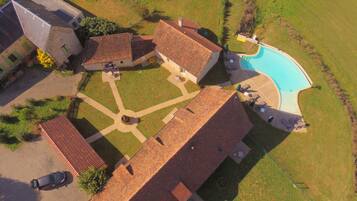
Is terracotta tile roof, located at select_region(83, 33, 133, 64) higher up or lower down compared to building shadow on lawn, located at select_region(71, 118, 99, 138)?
higher up

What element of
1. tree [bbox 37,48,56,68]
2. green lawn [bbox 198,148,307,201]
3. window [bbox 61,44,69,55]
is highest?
window [bbox 61,44,69,55]

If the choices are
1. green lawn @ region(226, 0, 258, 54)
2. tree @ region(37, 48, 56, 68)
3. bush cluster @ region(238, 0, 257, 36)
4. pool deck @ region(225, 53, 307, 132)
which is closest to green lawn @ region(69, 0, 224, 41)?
green lawn @ region(226, 0, 258, 54)

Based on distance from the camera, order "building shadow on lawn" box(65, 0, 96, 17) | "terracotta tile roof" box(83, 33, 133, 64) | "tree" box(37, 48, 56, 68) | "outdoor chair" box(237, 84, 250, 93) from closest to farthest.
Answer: "tree" box(37, 48, 56, 68) → "terracotta tile roof" box(83, 33, 133, 64) → "outdoor chair" box(237, 84, 250, 93) → "building shadow on lawn" box(65, 0, 96, 17)

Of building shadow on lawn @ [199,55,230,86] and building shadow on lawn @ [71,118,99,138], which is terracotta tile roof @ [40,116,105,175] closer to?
building shadow on lawn @ [71,118,99,138]

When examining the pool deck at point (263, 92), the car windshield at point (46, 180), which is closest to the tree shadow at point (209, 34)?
the pool deck at point (263, 92)

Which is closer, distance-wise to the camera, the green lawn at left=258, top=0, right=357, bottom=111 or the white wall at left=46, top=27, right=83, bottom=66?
the white wall at left=46, top=27, right=83, bottom=66

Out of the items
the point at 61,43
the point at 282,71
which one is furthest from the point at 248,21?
the point at 61,43
